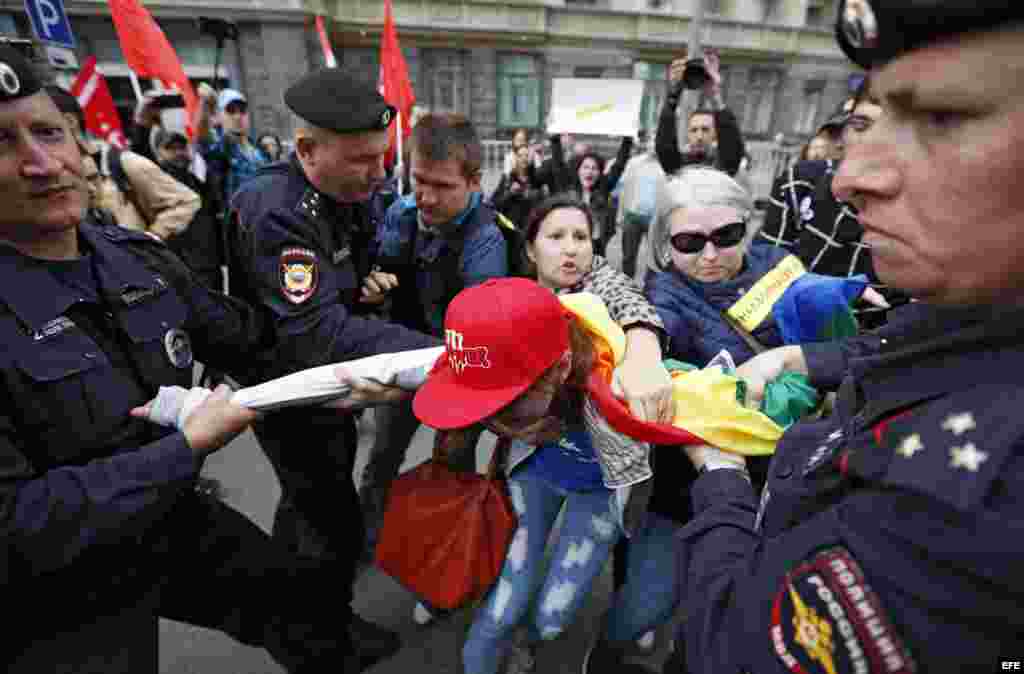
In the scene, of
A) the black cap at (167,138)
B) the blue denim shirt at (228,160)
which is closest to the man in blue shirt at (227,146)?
the blue denim shirt at (228,160)

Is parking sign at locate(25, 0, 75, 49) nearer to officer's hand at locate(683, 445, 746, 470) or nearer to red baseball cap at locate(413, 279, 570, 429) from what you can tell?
red baseball cap at locate(413, 279, 570, 429)

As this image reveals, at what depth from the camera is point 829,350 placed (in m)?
1.41

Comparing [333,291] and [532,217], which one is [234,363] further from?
[532,217]

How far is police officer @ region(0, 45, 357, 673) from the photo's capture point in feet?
3.55

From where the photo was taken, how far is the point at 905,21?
56 cm

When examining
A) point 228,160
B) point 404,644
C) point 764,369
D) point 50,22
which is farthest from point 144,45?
point 764,369

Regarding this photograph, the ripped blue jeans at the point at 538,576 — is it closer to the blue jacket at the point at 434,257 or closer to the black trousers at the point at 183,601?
the black trousers at the point at 183,601

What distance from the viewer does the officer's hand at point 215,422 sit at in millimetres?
1230

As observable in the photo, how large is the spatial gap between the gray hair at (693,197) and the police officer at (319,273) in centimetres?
83

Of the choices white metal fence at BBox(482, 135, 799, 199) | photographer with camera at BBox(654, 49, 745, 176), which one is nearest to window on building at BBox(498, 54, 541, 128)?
white metal fence at BBox(482, 135, 799, 199)

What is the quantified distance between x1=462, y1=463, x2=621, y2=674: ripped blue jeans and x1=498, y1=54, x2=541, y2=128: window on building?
18378 millimetres

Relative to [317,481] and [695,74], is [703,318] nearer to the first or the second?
[317,481]

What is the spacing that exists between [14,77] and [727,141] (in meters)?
4.20

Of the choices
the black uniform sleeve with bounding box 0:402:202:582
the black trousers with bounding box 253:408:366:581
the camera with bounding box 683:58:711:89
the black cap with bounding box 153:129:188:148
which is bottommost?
the black trousers with bounding box 253:408:366:581
